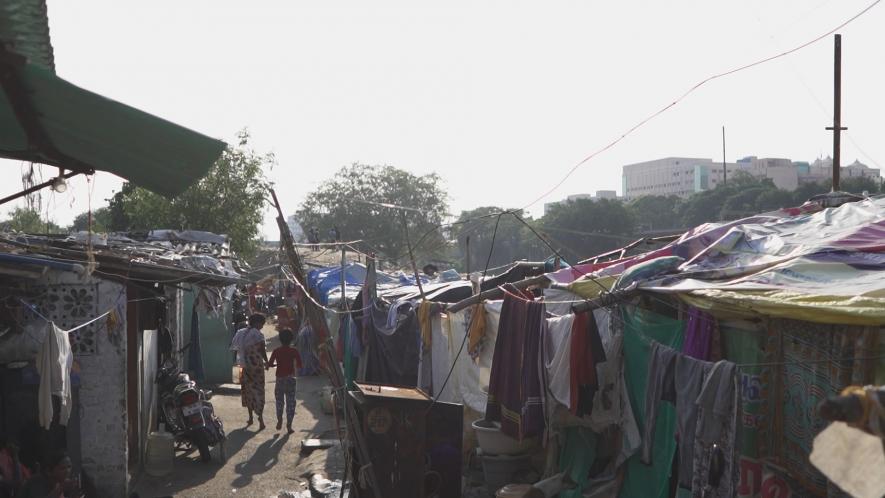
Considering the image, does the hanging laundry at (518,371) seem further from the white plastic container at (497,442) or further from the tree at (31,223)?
the tree at (31,223)

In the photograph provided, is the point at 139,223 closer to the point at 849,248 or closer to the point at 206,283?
the point at 206,283

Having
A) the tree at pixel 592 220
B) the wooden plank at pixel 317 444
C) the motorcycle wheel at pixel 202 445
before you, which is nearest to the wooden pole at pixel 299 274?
the motorcycle wheel at pixel 202 445

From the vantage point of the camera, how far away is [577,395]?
7.34 meters

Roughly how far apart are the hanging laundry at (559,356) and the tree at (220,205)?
22298 mm

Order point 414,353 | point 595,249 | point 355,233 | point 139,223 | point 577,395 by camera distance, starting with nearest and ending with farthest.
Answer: point 577,395
point 414,353
point 139,223
point 595,249
point 355,233

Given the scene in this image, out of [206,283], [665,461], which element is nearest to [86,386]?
[206,283]

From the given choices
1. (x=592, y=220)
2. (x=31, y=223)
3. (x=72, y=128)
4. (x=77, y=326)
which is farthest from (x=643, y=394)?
(x=592, y=220)

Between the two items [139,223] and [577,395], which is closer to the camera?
[577,395]

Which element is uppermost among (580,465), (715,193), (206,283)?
(715,193)

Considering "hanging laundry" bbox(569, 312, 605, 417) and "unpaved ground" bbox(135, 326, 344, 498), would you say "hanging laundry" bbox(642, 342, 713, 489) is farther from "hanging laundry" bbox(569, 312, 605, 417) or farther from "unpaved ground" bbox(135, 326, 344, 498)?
"unpaved ground" bbox(135, 326, 344, 498)

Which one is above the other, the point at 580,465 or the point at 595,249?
the point at 595,249

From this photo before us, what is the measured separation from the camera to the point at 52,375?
258 inches

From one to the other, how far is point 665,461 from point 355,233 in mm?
54198

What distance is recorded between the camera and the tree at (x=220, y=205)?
1148 inches
